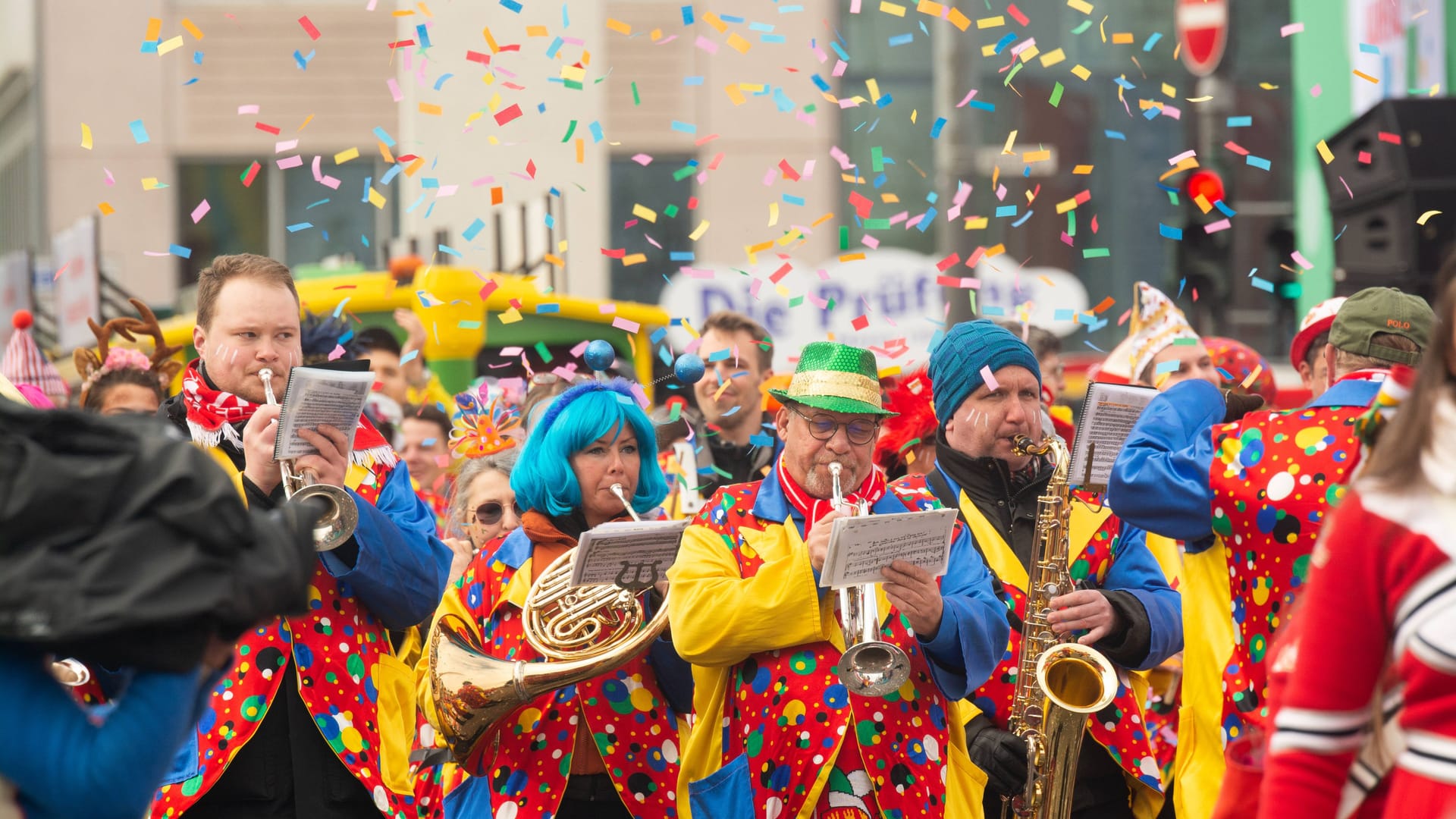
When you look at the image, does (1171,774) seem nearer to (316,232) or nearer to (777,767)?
(777,767)

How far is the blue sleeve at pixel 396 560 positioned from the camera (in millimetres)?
4328

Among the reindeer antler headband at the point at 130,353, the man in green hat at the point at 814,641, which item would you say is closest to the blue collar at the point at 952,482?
the man in green hat at the point at 814,641

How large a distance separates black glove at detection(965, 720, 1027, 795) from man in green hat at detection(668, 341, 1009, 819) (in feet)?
0.59

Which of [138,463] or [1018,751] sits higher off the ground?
[138,463]

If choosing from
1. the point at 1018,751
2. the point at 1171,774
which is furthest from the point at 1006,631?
the point at 1171,774

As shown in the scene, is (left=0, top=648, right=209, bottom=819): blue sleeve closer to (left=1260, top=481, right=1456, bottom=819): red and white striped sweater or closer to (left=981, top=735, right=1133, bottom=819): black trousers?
(left=1260, top=481, right=1456, bottom=819): red and white striped sweater

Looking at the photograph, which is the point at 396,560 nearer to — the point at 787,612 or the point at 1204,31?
the point at 787,612

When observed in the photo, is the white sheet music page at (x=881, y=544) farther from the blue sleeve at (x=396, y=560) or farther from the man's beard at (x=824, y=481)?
the blue sleeve at (x=396, y=560)

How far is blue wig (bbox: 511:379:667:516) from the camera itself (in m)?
4.66

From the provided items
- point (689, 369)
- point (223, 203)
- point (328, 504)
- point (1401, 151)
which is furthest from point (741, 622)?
point (223, 203)

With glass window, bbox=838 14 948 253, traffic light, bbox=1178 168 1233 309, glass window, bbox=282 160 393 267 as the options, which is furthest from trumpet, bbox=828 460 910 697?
glass window, bbox=838 14 948 253

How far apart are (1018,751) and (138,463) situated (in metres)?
2.73

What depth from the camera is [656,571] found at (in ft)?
14.7

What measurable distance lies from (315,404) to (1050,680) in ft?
6.40
